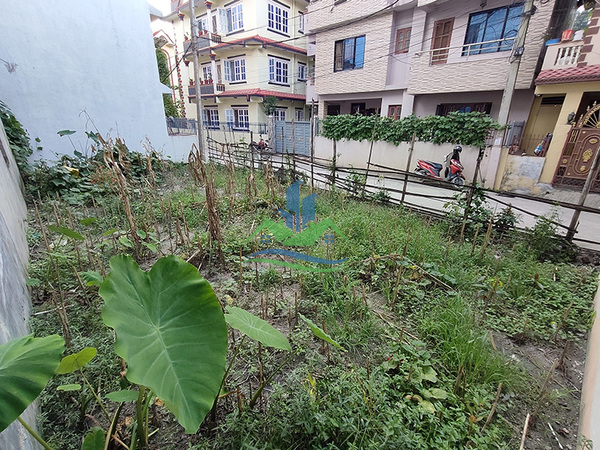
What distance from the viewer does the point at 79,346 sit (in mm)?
1494

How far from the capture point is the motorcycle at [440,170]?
20.9 feet

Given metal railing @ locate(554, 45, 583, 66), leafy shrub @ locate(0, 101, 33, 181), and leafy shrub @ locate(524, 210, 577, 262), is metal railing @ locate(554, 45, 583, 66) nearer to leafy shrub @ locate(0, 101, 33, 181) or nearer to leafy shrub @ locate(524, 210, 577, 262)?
leafy shrub @ locate(524, 210, 577, 262)

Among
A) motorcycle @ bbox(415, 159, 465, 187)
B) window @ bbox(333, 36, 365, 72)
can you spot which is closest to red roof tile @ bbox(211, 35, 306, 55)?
window @ bbox(333, 36, 365, 72)

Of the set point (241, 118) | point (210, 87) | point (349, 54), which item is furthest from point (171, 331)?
point (210, 87)

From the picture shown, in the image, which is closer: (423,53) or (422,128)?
(422,128)

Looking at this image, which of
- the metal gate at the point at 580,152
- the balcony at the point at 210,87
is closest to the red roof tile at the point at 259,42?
the balcony at the point at 210,87

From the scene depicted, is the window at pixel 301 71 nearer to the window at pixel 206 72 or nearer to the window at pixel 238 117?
the window at pixel 238 117

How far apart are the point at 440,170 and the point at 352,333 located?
6458mm

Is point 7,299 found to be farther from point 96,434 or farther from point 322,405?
point 322,405

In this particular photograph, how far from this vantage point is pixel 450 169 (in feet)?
21.4

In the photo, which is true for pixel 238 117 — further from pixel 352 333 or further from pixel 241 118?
pixel 352 333

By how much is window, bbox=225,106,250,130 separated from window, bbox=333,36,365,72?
551 cm

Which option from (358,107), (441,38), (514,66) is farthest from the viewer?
(358,107)

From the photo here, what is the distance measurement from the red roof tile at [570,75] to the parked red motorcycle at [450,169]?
6.49ft
